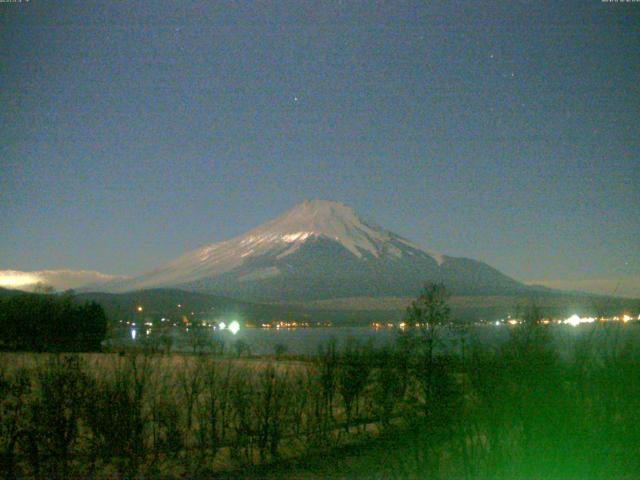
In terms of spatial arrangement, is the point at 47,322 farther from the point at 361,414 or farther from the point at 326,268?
the point at 326,268

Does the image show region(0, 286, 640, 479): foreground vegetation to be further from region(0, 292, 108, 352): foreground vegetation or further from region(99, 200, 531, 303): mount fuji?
region(99, 200, 531, 303): mount fuji

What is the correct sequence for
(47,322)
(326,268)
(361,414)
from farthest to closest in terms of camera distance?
1. (326,268)
2. (47,322)
3. (361,414)

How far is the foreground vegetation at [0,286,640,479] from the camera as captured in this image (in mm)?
3873

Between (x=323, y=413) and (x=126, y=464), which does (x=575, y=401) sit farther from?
(x=323, y=413)

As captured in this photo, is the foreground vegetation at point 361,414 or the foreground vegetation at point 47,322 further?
the foreground vegetation at point 47,322

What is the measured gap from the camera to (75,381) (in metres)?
8.27

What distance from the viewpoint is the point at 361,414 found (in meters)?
13.7

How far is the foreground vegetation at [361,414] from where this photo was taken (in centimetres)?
387

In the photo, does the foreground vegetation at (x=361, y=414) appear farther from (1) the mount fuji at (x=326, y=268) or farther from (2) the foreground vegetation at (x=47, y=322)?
(1) the mount fuji at (x=326, y=268)

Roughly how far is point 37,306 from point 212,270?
5305 inches

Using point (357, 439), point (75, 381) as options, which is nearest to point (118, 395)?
point (75, 381)

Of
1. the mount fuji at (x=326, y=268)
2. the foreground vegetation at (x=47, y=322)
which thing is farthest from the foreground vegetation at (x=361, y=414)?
the mount fuji at (x=326, y=268)

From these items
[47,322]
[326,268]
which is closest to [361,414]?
[47,322]

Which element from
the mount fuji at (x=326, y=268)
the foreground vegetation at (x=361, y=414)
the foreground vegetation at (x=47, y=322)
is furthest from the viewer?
the mount fuji at (x=326, y=268)
